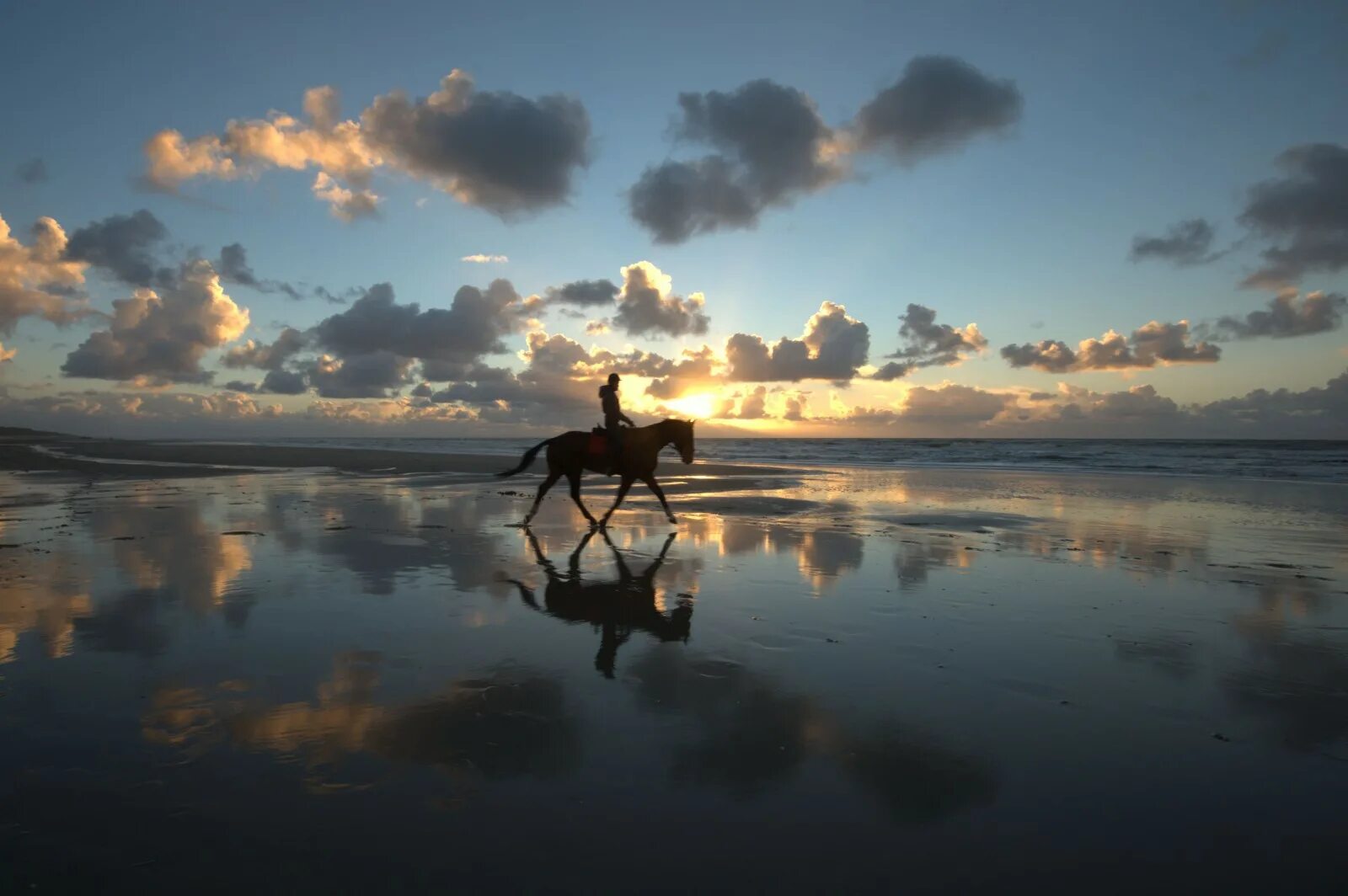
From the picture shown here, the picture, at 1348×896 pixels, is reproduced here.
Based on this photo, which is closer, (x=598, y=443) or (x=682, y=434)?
(x=598, y=443)

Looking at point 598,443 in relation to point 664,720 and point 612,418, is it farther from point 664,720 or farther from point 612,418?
point 664,720

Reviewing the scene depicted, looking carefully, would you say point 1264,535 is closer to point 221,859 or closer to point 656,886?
point 656,886

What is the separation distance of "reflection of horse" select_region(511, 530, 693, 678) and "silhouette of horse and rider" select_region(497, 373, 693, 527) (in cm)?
445

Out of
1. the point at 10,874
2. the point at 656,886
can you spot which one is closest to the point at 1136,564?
the point at 656,886

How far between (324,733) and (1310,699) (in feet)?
21.3

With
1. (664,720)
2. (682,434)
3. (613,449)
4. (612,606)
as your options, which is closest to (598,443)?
(613,449)

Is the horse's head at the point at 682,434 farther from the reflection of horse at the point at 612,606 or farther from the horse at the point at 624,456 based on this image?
the reflection of horse at the point at 612,606

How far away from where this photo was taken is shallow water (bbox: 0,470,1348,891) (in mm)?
3035

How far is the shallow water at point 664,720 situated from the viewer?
3035mm

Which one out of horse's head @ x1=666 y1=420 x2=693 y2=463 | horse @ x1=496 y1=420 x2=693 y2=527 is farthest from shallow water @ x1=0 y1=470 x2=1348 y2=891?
horse's head @ x1=666 y1=420 x2=693 y2=463

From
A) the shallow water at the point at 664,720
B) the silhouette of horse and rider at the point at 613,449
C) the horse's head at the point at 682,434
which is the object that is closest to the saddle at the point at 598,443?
the silhouette of horse and rider at the point at 613,449

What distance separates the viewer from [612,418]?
13523mm

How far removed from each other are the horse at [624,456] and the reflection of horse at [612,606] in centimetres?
447

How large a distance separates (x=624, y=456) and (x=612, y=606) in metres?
6.63
